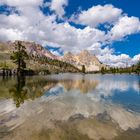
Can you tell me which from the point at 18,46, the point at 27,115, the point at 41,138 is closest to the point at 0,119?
the point at 27,115

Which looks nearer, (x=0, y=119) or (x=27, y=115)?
(x=0, y=119)

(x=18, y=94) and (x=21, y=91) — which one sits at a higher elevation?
(x=18, y=94)

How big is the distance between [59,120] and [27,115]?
4460mm

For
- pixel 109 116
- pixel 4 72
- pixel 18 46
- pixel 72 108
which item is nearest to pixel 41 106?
pixel 72 108

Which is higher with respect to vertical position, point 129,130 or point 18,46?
point 18,46

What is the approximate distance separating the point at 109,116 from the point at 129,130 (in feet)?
19.8

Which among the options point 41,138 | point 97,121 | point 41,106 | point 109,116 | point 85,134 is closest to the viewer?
point 41,138

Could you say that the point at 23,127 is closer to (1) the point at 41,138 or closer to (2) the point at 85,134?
(1) the point at 41,138

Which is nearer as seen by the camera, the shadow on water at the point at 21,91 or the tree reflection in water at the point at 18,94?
the tree reflection in water at the point at 18,94

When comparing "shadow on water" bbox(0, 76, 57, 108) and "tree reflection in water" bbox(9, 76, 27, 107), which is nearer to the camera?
"tree reflection in water" bbox(9, 76, 27, 107)

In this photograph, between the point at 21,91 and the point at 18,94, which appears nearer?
the point at 18,94

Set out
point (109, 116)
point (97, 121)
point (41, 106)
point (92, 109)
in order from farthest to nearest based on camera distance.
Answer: point (41, 106) < point (92, 109) < point (109, 116) < point (97, 121)

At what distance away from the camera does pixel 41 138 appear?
1941 cm

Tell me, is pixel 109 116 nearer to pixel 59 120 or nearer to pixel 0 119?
pixel 59 120
